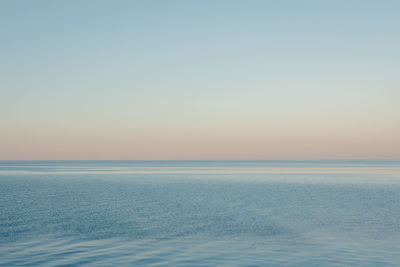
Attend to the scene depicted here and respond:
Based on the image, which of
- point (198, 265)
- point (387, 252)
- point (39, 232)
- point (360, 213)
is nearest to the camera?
point (198, 265)

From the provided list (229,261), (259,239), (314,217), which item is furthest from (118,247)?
(314,217)

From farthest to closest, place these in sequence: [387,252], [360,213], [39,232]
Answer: [360,213], [39,232], [387,252]

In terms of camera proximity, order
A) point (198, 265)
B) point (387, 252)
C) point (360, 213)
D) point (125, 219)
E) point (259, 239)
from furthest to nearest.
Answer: point (360, 213) < point (125, 219) < point (259, 239) < point (387, 252) < point (198, 265)

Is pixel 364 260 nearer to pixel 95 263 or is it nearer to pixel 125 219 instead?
pixel 95 263

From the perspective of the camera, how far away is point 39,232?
18266mm

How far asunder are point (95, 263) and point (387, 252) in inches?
438

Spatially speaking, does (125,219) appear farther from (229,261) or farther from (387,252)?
(387,252)

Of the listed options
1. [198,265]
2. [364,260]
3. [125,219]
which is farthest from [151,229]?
[364,260]

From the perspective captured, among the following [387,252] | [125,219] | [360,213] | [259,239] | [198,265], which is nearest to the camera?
[198,265]

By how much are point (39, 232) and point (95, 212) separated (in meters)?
7.18

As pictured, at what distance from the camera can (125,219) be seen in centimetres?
2247

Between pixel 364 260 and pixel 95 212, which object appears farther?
pixel 95 212

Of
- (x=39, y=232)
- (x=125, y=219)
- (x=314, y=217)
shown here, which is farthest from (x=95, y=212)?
(x=314, y=217)

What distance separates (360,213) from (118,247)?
1709 cm
